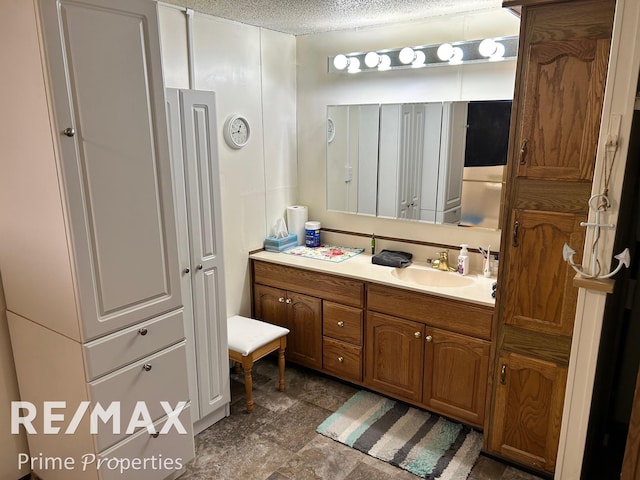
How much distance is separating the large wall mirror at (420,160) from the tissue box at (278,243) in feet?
1.22

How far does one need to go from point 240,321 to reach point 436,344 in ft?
4.01

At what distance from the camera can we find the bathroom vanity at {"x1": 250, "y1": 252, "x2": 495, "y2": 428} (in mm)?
2410

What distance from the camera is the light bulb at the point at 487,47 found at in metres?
2.46

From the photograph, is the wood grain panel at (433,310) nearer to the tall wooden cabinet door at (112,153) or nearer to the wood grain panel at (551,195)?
the wood grain panel at (551,195)

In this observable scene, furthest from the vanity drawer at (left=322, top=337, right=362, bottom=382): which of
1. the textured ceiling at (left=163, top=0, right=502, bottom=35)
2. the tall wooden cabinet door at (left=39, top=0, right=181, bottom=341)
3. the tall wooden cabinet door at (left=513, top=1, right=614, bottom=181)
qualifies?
the textured ceiling at (left=163, top=0, right=502, bottom=35)

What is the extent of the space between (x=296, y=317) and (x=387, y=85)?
5.26 feet

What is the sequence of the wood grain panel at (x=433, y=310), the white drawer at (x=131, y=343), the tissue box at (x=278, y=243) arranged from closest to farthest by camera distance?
the white drawer at (x=131, y=343), the wood grain panel at (x=433, y=310), the tissue box at (x=278, y=243)

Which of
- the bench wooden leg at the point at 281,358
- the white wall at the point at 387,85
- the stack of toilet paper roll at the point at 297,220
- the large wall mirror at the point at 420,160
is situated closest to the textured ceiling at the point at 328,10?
the white wall at the point at 387,85

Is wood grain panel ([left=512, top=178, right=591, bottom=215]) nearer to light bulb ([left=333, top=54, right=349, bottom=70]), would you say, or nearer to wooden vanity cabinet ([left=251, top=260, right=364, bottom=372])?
wooden vanity cabinet ([left=251, top=260, right=364, bottom=372])

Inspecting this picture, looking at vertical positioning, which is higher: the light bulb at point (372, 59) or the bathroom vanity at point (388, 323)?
the light bulb at point (372, 59)

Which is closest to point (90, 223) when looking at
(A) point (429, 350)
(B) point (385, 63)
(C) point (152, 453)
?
(C) point (152, 453)

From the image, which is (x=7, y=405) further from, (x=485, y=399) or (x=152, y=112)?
(x=485, y=399)

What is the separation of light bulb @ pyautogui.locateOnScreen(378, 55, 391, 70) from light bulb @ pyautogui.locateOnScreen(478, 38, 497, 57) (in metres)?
0.56

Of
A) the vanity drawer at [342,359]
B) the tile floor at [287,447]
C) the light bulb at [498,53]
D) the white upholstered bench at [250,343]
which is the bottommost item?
the tile floor at [287,447]
